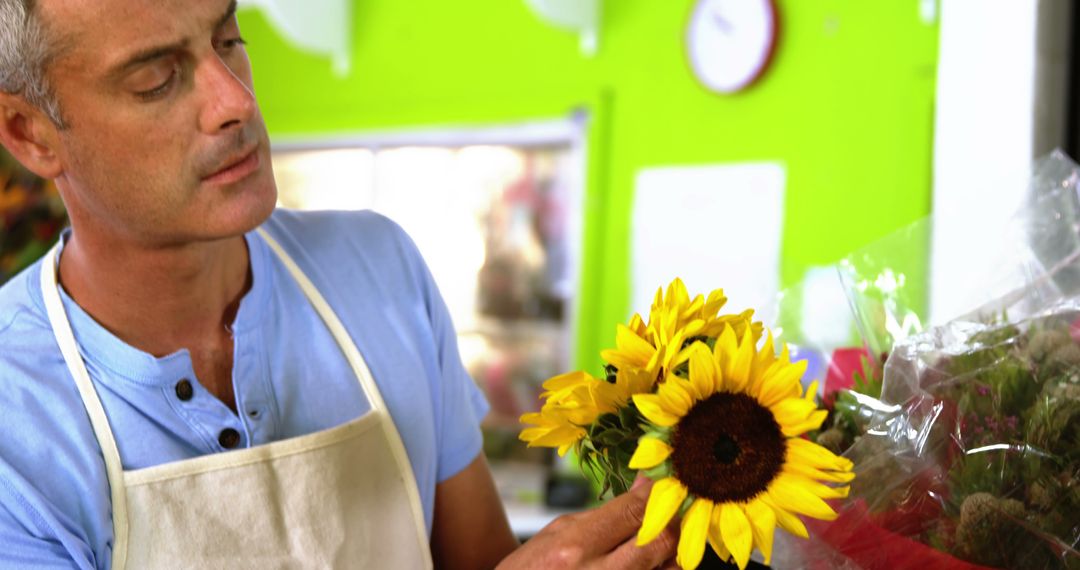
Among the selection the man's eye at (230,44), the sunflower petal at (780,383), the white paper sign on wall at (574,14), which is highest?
the white paper sign on wall at (574,14)

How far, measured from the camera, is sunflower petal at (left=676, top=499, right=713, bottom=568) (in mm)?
682

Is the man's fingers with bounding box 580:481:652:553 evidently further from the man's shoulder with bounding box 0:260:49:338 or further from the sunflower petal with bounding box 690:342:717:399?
the man's shoulder with bounding box 0:260:49:338

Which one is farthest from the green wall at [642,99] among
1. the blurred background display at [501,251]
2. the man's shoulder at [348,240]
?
the man's shoulder at [348,240]

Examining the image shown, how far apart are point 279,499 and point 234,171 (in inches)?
13.1

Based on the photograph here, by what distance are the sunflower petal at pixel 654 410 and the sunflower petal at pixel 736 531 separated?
0.07 metres

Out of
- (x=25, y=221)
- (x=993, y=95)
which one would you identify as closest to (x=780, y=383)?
(x=993, y=95)

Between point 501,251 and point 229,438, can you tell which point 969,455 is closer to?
point 229,438

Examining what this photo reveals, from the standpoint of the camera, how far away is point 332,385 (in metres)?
1.12

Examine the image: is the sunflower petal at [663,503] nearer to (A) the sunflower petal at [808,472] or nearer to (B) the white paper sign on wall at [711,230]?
(A) the sunflower petal at [808,472]

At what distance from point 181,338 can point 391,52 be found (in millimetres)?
2824

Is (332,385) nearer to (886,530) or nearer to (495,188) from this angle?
(886,530)

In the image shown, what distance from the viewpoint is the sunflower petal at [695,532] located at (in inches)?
26.8

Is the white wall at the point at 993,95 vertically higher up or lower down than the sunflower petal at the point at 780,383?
higher up

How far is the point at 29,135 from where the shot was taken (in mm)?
986
